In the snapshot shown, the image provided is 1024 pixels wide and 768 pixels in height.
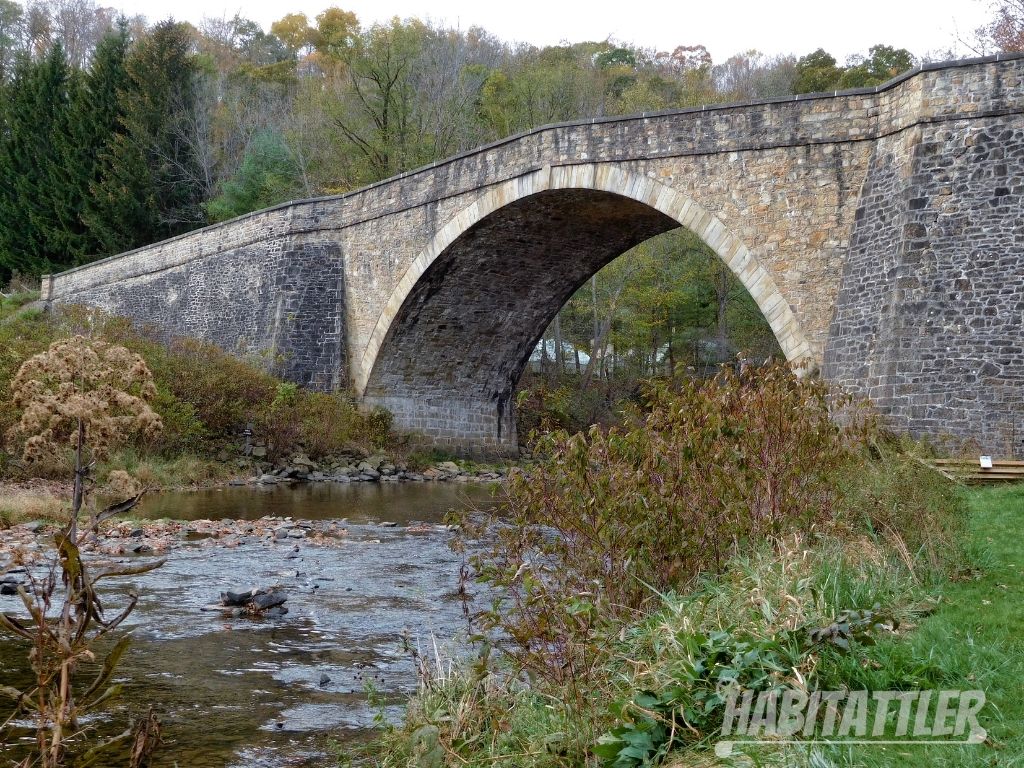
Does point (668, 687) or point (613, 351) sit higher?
point (613, 351)

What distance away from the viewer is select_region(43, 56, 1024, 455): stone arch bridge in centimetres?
1311

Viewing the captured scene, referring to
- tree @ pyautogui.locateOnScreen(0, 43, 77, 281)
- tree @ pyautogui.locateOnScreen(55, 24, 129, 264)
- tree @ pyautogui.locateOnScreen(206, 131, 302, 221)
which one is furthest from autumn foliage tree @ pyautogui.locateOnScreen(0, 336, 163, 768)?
tree @ pyautogui.locateOnScreen(0, 43, 77, 281)

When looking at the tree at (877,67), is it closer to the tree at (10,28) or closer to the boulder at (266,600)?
the boulder at (266,600)

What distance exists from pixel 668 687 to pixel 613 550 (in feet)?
4.98

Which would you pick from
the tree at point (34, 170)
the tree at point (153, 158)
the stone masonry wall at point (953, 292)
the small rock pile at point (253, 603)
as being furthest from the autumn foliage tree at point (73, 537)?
the tree at point (34, 170)

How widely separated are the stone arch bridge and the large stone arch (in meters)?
0.04

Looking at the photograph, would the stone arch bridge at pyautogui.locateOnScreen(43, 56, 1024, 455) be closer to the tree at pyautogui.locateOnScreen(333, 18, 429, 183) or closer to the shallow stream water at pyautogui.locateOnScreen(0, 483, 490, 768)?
the shallow stream water at pyautogui.locateOnScreen(0, 483, 490, 768)

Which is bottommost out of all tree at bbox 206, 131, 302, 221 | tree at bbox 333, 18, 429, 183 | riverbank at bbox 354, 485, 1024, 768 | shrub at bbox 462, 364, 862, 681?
riverbank at bbox 354, 485, 1024, 768

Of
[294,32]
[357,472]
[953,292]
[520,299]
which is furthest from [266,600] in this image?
[294,32]

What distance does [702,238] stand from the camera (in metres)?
16.6

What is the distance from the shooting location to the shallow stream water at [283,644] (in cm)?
514

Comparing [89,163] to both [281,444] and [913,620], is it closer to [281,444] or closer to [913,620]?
[281,444]

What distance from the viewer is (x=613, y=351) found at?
33156 millimetres

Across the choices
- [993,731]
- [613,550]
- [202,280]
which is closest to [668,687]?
[993,731]
